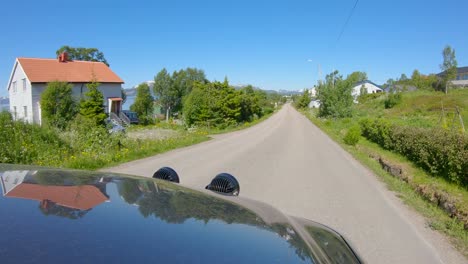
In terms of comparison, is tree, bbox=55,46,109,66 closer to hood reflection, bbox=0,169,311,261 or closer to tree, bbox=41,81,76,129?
tree, bbox=41,81,76,129

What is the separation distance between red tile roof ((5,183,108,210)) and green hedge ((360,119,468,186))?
29.7 ft

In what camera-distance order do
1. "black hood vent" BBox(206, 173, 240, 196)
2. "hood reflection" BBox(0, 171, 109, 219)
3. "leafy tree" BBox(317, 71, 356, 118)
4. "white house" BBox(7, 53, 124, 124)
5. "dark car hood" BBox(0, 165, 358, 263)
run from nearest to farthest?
"dark car hood" BBox(0, 165, 358, 263), "hood reflection" BBox(0, 171, 109, 219), "black hood vent" BBox(206, 173, 240, 196), "white house" BBox(7, 53, 124, 124), "leafy tree" BBox(317, 71, 356, 118)

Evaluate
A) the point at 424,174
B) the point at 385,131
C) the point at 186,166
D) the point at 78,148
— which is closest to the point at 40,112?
the point at 78,148

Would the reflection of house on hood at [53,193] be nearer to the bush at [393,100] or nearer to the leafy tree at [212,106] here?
the leafy tree at [212,106]

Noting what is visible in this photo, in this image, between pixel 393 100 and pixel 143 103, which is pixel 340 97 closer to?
pixel 393 100

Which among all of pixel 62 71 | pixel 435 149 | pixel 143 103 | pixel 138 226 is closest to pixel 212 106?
pixel 62 71

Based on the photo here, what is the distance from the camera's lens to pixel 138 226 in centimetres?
185

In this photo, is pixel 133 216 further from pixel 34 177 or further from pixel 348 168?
pixel 348 168

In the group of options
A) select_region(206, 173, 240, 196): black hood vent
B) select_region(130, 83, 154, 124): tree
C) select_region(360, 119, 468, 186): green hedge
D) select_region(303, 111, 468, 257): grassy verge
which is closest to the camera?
select_region(206, 173, 240, 196): black hood vent

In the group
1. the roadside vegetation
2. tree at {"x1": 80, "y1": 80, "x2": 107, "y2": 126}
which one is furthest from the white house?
the roadside vegetation

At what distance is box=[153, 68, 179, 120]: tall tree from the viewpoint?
65.4 meters

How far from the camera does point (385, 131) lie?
17.6 metres

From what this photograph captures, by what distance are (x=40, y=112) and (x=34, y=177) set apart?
32865mm

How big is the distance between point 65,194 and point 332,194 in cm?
713
